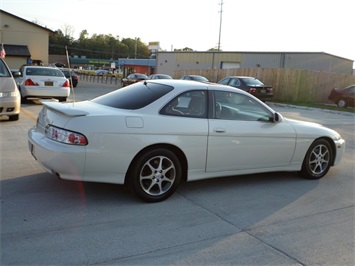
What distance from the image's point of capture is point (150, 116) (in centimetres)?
442

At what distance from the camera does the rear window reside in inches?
183

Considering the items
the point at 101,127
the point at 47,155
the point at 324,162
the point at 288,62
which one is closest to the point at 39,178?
the point at 47,155

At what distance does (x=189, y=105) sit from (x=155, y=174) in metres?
1.01

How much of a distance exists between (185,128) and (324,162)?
2732 mm

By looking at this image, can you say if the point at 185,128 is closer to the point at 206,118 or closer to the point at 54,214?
the point at 206,118


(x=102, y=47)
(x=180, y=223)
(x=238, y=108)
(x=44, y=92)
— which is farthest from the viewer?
(x=102, y=47)

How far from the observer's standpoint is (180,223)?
3.93m

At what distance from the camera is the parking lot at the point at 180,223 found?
3262 mm

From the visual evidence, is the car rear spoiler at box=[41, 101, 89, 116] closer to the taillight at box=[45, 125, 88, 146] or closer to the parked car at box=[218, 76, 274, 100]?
the taillight at box=[45, 125, 88, 146]

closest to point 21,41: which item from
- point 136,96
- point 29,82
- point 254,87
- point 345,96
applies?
point 254,87

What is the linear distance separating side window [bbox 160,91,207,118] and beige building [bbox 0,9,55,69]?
123ft

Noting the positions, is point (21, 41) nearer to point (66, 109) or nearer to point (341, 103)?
point (341, 103)

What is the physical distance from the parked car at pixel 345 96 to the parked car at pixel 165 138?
18115 millimetres

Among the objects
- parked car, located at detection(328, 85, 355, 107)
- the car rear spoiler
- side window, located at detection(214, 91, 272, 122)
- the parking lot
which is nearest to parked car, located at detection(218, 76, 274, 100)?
parked car, located at detection(328, 85, 355, 107)
